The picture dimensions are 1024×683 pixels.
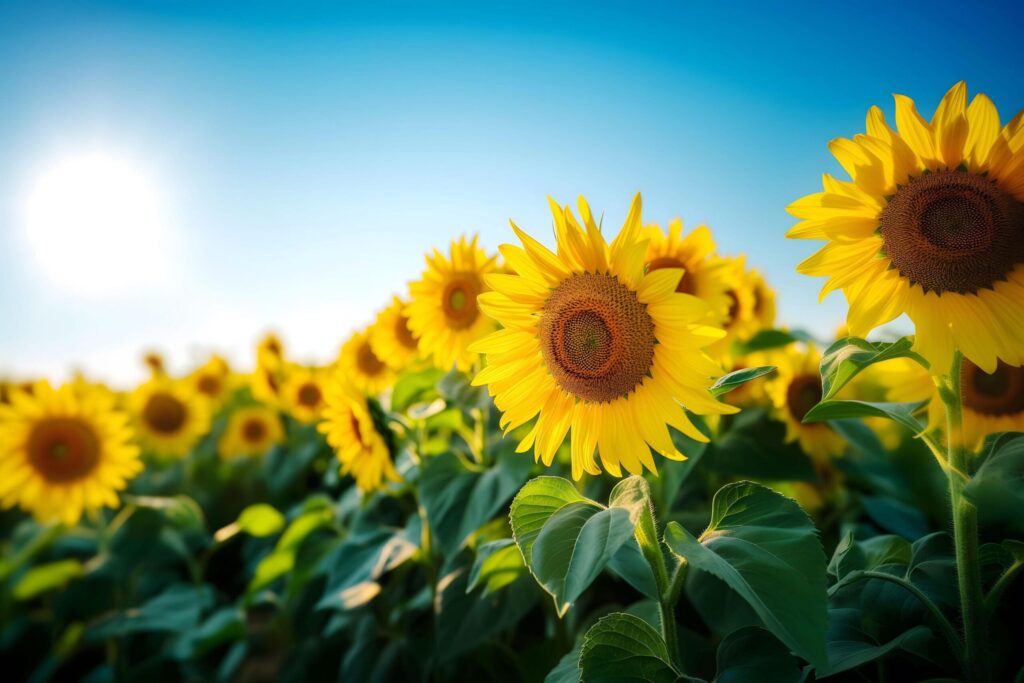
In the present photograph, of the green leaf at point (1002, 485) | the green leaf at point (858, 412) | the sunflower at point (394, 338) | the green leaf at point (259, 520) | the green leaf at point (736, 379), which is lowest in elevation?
the green leaf at point (259, 520)

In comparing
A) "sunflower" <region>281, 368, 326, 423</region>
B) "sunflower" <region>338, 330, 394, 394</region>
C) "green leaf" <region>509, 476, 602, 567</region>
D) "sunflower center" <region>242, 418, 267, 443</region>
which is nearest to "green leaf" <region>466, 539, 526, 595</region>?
"green leaf" <region>509, 476, 602, 567</region>

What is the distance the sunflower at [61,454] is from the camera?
11.6 feet

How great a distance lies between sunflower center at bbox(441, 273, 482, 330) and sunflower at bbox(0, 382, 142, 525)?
7.85 ft

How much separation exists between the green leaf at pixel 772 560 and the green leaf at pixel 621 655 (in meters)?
0.22

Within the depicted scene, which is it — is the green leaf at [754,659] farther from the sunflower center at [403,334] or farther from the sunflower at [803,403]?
the sunflower center at [403,334]

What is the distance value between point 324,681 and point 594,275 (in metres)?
2.00

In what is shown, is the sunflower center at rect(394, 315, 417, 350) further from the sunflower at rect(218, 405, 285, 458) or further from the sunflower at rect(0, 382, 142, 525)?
the sunflower at rect(218, 405, 285, 458)

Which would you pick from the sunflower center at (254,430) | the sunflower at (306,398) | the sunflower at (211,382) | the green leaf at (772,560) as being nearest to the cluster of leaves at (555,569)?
the green leaf at (772,560)

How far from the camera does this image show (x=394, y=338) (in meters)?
2.81

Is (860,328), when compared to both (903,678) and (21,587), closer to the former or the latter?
(903,678)

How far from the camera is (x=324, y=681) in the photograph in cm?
239

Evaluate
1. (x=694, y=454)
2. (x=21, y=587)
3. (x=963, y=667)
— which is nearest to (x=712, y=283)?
(x=694, y=454)

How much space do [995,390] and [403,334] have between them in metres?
2.11

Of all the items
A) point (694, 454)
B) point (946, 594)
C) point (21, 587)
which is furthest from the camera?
point (21, 587)
